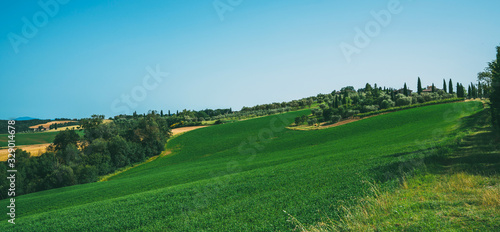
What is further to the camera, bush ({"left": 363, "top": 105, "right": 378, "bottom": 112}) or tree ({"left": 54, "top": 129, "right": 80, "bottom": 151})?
bush ({"left": 363, "top": 105, "right": 378, "bottom": 112})

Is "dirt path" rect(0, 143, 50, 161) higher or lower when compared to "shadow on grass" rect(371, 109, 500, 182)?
lower

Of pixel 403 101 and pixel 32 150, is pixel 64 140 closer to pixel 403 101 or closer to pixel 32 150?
pixel 32 150

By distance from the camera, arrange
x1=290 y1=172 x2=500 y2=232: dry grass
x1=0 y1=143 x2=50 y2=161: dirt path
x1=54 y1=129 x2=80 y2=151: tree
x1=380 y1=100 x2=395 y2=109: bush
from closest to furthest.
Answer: x1=290 y1=172 x2=500 y2=232: dry grass, x1=0 y1=143 x2=50 y2=161: dirt path, x1=54 y1=129 x2=80 y2=151: tree, x1=380 y1=100 x2=395 y2=109: bush

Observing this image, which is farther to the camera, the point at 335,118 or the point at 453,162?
the point at 335,118

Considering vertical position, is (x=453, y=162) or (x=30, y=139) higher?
(x=30, y=139)

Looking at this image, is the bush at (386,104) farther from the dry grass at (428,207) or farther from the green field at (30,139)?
the green field at (30,139)

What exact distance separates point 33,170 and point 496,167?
218 ft

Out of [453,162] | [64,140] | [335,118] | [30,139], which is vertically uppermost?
[335,118]

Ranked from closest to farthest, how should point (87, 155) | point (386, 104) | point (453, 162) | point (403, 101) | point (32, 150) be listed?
point (453, 162) < point (87, 155) < point (32, 150) < point (386, 104) < point (403, 101)

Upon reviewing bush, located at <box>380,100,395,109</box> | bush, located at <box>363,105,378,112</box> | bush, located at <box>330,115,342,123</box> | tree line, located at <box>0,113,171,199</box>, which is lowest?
tree line, located at <box>0,113,171,199</box>

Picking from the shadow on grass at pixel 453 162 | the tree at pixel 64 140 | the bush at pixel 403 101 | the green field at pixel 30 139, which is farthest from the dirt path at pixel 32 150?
the bush at pixel 403 101

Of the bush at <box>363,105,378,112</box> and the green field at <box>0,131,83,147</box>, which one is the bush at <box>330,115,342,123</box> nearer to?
the bush at <box>363,105,378,112</box>

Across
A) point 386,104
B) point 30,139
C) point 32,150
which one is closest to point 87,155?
point 32,150

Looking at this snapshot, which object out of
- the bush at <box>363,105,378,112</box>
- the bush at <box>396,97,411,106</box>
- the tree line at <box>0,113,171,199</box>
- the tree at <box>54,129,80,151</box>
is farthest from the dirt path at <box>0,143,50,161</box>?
the bush at <box>396,97,411,106</box>
